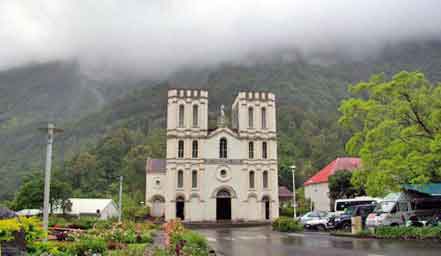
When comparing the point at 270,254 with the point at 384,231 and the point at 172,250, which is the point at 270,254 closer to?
the point at 172,250

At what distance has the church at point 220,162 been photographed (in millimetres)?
52062

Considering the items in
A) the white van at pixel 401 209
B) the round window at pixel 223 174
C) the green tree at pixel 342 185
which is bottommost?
the white van at pixel 401 209

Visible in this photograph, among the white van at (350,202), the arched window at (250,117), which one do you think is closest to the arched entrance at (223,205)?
the arched window at (250,117)

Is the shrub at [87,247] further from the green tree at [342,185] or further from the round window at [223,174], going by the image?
the green tree at [342,185]

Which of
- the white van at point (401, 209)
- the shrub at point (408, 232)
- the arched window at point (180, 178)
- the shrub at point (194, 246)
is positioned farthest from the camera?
the arched window at point (180, 178)

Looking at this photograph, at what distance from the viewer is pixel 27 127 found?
603ft

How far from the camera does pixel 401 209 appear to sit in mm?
25484

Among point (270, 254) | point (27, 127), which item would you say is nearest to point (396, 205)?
point (270, 254)

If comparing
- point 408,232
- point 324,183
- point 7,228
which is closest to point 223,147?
point 324,183

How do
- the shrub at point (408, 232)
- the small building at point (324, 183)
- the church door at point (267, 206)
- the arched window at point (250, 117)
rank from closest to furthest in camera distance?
the shrub at point (408, 232) < the church door at point (267, 206) < the arched window at point (250, 117) < the small building at point (324, 183)

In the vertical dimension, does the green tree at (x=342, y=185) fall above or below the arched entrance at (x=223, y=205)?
above

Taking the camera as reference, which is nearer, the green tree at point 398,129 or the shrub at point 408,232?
the green tree at point 398,129

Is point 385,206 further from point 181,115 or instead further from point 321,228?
point 181,115

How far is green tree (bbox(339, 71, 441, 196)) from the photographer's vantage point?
1972cm
